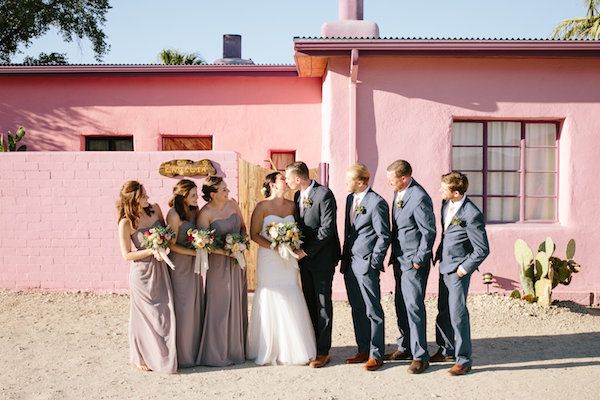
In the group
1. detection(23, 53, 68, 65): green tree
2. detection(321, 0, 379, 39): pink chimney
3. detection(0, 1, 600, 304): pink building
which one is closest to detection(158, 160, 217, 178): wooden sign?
detection(0, 1, 600, 304): pink building

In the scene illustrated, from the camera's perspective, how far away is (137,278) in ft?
19.0

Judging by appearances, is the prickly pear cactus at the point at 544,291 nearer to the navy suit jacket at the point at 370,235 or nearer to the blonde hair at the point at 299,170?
the navy suit jacket at the point at 370,235

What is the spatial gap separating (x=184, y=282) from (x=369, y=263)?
1.80 m

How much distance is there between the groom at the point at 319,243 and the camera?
5949mm

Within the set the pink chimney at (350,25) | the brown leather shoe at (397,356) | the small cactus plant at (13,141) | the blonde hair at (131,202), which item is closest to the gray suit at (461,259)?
the brown leather shoe at (397,356)

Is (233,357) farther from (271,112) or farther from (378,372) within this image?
(271,112)

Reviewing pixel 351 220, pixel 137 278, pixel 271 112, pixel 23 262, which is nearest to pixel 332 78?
pixel 271 112

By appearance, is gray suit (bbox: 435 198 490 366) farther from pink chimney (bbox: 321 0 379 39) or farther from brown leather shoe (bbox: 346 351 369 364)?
pink chimney (bbox: 321 0 379 39)

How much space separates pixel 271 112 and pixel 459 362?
701 cm

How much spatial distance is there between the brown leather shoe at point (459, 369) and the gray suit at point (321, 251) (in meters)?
1.18

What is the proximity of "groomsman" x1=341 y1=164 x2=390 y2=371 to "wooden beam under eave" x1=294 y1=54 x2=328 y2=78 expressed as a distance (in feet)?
13.1

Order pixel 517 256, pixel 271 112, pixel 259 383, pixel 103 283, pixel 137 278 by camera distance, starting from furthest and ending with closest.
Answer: pixel 271 112 < pixel 103 283 < pixel 517 256 < pixel 137 278 < pixel 259 383

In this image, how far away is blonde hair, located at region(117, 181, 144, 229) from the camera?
18.5ft

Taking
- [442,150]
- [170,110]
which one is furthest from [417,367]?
[170,110]
